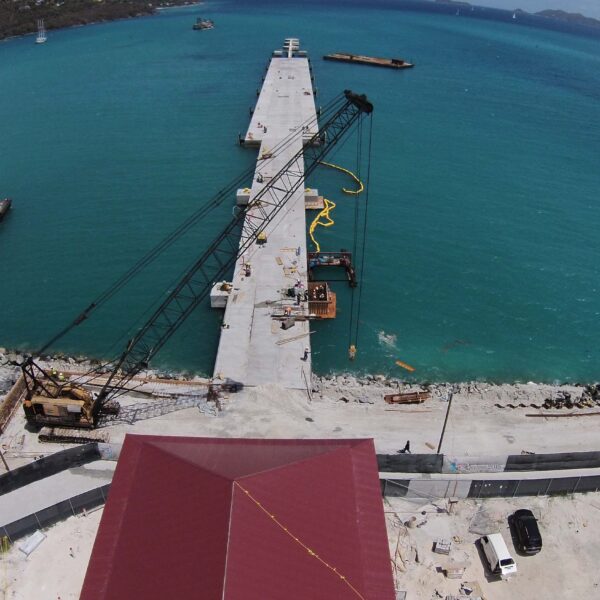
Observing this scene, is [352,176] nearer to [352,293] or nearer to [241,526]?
[352,293]

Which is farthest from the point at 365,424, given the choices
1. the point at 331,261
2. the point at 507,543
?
the point at 331,261

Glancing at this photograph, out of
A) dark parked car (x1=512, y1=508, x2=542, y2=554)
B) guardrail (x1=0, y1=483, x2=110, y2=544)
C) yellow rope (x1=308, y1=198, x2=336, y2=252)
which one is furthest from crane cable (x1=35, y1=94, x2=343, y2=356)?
dark parked car (x1=512, y1=508, x2=542, y2=554)

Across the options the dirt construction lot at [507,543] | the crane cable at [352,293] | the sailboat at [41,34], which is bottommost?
the dirt construction lot at [507,543]

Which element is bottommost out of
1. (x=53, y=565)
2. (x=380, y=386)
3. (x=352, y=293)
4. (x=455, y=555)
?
(x=53, y=565)

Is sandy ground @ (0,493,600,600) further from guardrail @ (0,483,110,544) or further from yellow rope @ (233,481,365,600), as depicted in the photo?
yellow rope @ (233,481,365,600)

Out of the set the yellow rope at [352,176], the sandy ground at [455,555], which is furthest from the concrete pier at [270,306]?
the sandy ground at [455,555]

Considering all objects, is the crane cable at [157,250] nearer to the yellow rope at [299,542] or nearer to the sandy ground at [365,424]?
the sandy ground at [365,424]

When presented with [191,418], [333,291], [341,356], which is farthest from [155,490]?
[333,291]

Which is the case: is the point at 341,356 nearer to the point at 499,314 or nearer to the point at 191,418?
the point at 191,418
